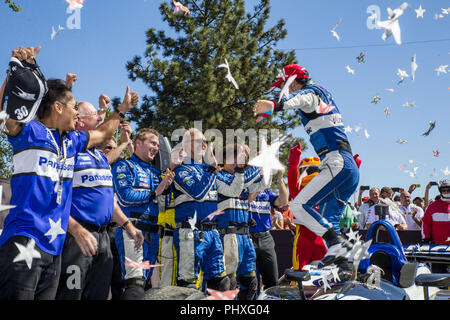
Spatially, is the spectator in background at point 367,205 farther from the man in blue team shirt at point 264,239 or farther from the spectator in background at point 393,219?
the man in blue team shirt at point 264,239

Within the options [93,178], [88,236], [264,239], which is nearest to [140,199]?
[93,178]

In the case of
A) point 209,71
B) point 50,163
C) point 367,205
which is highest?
point 209,71

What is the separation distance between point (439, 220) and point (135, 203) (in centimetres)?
591

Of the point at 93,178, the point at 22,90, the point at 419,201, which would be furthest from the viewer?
the point at 419,201

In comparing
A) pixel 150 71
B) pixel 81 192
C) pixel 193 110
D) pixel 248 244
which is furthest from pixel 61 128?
pixel 150 71

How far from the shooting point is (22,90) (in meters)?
2.54

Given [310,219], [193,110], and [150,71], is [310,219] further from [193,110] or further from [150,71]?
[150,71]

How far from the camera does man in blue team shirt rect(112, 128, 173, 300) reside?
408 centimetres

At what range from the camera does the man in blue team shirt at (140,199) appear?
408 cm

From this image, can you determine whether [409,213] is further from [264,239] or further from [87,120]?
[87,120]

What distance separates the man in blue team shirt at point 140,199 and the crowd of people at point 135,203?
0.01 m

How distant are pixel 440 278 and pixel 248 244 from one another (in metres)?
2.85

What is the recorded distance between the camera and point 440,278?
291cm

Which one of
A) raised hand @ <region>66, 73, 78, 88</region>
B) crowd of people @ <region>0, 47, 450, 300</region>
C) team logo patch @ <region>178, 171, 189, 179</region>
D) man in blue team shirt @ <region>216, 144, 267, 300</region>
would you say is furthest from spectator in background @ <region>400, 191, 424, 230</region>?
raised hand @ <region>66, 73, 78, 88</region>
